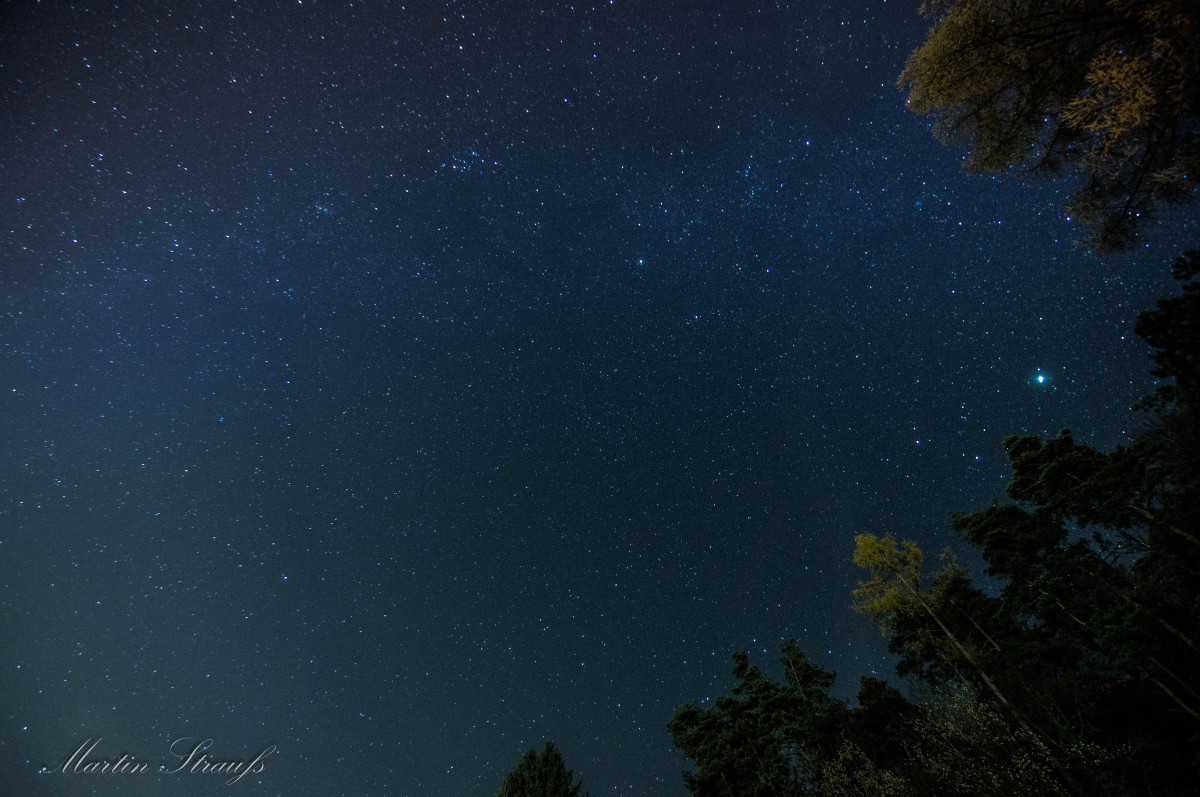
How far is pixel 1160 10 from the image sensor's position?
3.46m

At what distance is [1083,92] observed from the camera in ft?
15.8

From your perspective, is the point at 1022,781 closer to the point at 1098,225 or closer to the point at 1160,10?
the point at 1098,225

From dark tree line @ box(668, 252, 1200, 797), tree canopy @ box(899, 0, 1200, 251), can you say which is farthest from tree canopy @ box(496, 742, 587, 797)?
tree canopy @ box(899, 0, 1200, 251)

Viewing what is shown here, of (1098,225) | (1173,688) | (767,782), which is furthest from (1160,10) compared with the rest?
(767,782)

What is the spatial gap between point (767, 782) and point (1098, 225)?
14.8m

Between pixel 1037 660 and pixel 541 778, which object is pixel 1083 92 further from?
pixel 541 778

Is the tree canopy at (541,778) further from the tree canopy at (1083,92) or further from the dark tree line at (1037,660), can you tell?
the tree canopy at (1083,92)

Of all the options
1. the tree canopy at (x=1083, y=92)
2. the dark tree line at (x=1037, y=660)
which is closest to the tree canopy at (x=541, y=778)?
the dark tree line at (x=1037, y=660)

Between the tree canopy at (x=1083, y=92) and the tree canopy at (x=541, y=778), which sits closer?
the tree canopy at (x=1083, y=92)

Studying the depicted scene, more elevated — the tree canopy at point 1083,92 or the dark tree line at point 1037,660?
the tree canopy at point 1083,92

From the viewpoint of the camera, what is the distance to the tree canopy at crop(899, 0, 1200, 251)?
12.2 feet

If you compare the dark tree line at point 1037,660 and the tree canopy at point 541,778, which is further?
the tree canopy at point 541,778

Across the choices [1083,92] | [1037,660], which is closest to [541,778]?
[1037,660]

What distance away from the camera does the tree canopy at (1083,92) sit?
3.73 meters
